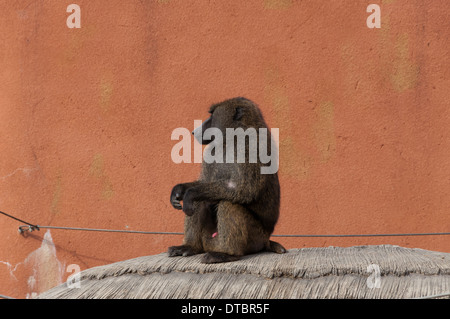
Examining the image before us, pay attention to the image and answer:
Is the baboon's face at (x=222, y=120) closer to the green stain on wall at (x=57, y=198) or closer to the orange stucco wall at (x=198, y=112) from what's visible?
the orange stucco wall at (x=198, y=112)

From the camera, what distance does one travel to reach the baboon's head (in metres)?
3.66

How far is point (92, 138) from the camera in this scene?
5496 millimetres

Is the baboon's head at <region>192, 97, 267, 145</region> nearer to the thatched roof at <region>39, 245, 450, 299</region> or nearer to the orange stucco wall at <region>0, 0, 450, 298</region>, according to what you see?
the thatched roof at <region>39, 245, 450, 299</region>

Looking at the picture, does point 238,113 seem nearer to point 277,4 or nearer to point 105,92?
point 277,4

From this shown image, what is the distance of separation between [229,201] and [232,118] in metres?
0.54

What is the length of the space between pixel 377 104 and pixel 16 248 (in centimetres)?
361

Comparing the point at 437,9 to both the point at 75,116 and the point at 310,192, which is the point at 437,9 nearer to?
the point at 310,192

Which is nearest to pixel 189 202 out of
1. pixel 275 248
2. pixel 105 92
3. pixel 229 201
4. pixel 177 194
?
pixel 177 194

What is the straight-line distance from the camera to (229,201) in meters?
3.49

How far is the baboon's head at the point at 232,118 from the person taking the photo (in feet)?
12.0

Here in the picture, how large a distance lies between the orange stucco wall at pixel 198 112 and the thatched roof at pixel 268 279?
5.84 feet

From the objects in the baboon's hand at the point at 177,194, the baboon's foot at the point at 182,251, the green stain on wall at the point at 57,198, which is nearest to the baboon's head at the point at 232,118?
the baboon's hand at the point at 177,194
